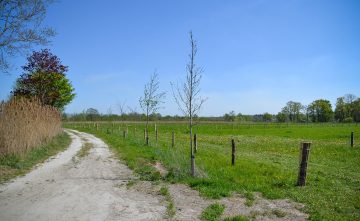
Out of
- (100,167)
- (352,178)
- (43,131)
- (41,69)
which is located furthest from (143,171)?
(41,69)

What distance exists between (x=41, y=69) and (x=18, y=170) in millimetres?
27253

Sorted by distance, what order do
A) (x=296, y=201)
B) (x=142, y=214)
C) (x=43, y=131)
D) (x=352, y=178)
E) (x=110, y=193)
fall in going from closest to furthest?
(x=142, y=214) → (x=296, y=201) → (x=110, y=193) → (x=352, y=178) → (x=43, y=131)

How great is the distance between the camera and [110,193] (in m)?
9.49

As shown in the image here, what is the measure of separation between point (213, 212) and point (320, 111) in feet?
492

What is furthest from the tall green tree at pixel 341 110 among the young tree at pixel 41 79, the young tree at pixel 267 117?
the young tree at pixel 41 79

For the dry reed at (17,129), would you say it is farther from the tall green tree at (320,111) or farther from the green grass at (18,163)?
the tall green tree at (320,111)

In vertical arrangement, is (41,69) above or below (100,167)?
above

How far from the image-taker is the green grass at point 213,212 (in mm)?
7281

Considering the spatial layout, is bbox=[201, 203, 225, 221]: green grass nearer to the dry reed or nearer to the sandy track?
the sandy track

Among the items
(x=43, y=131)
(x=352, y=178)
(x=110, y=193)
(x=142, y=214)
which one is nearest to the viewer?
(x=142, y=214)

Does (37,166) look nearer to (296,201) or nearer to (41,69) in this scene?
(296,201)

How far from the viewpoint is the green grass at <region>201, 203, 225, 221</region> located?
7.28 m

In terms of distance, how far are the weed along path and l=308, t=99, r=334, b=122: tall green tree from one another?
474ft

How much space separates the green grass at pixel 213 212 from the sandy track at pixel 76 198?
1056mm
